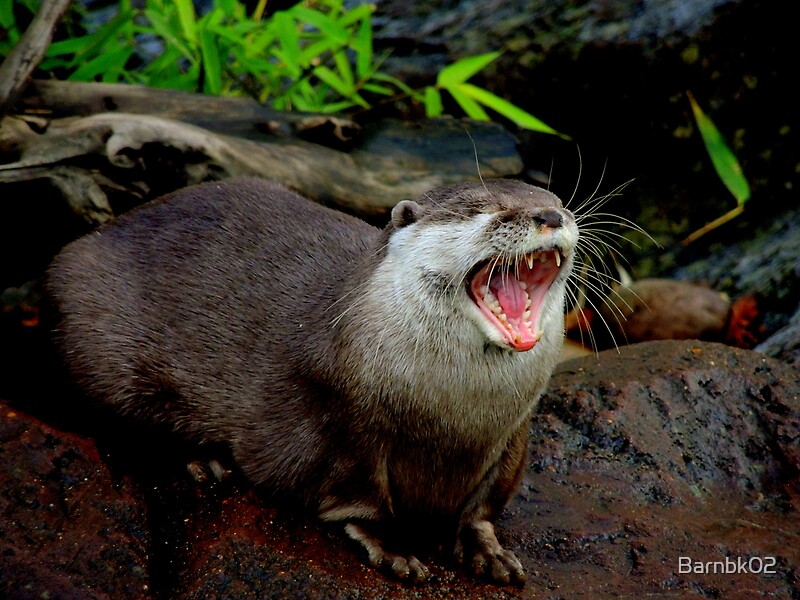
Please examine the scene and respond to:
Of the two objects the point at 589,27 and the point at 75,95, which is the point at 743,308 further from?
the point at 75,95

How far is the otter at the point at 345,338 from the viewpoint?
2479 mm

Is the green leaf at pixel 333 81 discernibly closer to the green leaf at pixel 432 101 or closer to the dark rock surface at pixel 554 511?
the green leaf at pixel 432 101

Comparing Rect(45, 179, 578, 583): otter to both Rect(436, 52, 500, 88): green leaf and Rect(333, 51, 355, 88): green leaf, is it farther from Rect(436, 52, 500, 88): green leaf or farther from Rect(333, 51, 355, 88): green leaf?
Rect(333, 51, 355, 88): green leaf

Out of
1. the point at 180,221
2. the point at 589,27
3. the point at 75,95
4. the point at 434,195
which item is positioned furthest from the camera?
the point at 589,27

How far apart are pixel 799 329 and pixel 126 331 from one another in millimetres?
2869

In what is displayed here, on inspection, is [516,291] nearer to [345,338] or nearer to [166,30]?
[345,338]

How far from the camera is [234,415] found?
289 cm

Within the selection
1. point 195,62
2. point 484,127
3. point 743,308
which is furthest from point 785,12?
point 195,62

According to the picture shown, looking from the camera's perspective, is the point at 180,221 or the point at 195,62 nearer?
the point at 180,221

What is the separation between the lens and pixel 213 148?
3830 millimetres

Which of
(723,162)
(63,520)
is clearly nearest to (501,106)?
(723,162)

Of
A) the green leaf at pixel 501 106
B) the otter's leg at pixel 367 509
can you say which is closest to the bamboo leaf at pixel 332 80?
the green leaf at pixel 501 106

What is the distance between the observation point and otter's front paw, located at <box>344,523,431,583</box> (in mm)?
2535

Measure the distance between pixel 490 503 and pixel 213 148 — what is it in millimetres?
1862
